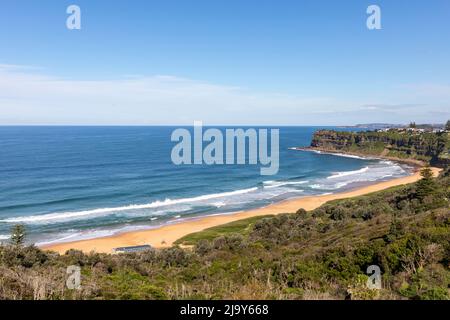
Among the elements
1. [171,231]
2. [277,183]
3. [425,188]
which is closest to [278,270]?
[425,188]

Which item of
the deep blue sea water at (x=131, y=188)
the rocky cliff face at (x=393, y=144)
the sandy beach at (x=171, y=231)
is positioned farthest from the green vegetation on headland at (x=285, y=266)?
the rocky cliff face at (x=393, y=144)

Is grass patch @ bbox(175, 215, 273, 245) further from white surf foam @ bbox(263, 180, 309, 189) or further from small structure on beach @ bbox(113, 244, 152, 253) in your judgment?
white surf foam @ bbox(263, 180, 309, 189)

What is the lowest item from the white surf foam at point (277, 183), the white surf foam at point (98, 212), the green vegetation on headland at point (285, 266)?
the white surf foam at point (98, 212)

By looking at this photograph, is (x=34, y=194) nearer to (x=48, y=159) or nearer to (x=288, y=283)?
(x=48, y=159)

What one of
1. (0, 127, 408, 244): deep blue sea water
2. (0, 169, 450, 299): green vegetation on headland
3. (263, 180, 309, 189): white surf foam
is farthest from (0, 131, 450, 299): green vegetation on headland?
(263, 180, 309, 189): white surf foam

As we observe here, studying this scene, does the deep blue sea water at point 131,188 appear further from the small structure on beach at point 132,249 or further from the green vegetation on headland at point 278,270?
the green vegetation on headland at point 278,270
